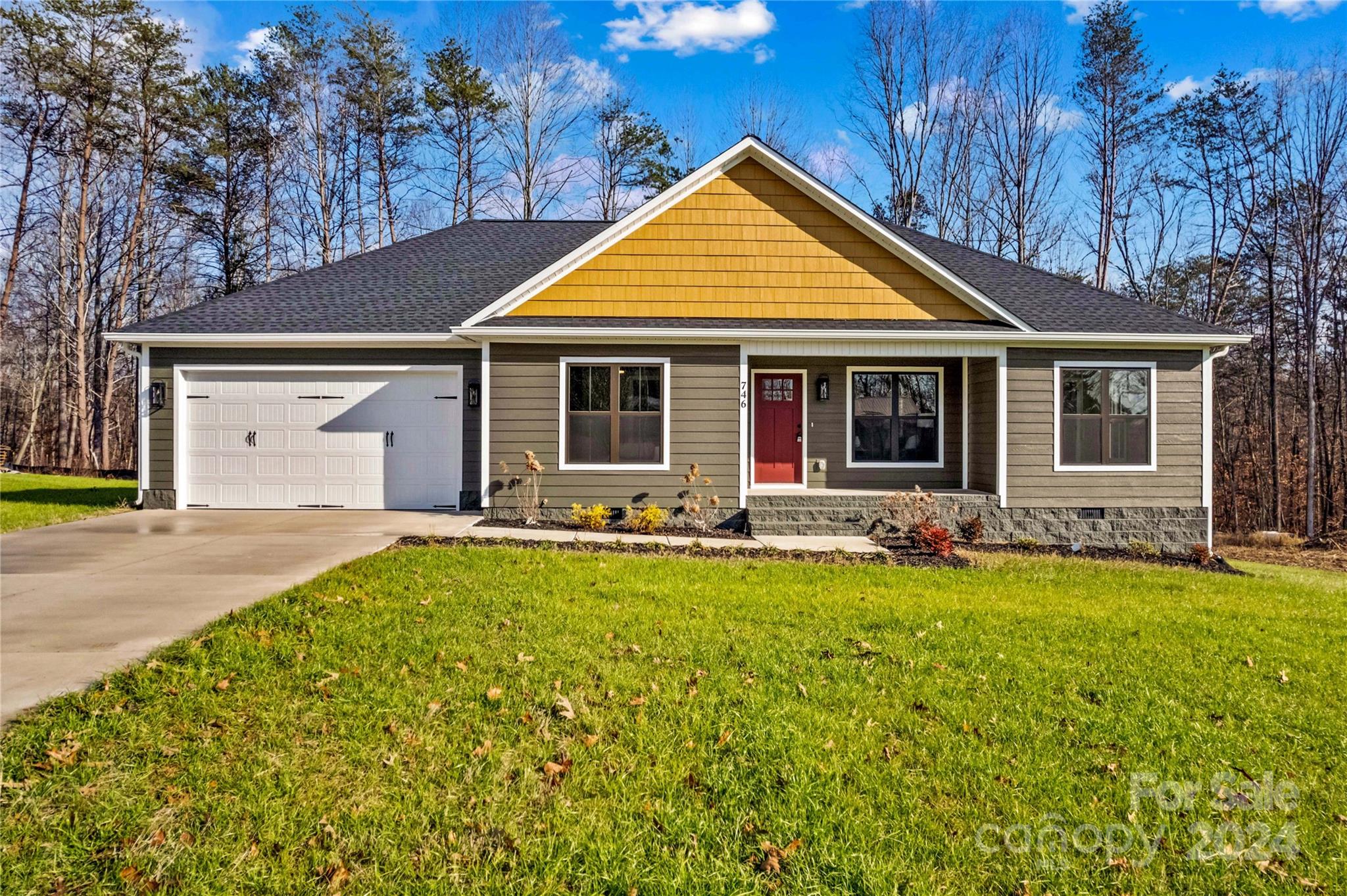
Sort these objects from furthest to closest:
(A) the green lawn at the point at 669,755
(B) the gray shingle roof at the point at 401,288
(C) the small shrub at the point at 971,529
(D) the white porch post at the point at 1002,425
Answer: (B) the gray shingle roof at the point at 401,288 < (D) the white porch post at the point at 1002,425 < (C) the small shrub at the point at 971,529 < (A) the green lawn at the point at 669,755

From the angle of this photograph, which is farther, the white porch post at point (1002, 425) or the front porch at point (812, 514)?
the white porch post at point (1002, 425)

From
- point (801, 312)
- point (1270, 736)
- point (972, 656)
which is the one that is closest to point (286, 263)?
point (801, 312)

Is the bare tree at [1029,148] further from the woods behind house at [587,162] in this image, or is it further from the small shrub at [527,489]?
the small shrub at [527,489]

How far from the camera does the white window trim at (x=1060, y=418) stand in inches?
415

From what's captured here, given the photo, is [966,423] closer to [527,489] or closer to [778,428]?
[778,428]

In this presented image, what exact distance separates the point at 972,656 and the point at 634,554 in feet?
13.7

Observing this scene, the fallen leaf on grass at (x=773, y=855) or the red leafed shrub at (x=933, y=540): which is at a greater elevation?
the red leafed shrub at (x=933, y=540)

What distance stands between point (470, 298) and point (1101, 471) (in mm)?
10990

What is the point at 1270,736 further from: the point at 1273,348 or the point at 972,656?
the point at 1273,348

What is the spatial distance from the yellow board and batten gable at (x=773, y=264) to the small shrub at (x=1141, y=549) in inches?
160

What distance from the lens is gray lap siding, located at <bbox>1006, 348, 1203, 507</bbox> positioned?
1048 centimetres

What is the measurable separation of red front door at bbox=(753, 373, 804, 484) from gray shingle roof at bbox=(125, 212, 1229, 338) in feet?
4.88

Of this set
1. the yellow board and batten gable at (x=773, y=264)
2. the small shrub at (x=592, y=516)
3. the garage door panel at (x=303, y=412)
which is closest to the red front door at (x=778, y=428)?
the yellow board and batten gable at (x=773, y=264)

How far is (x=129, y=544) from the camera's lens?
24.4 feet
